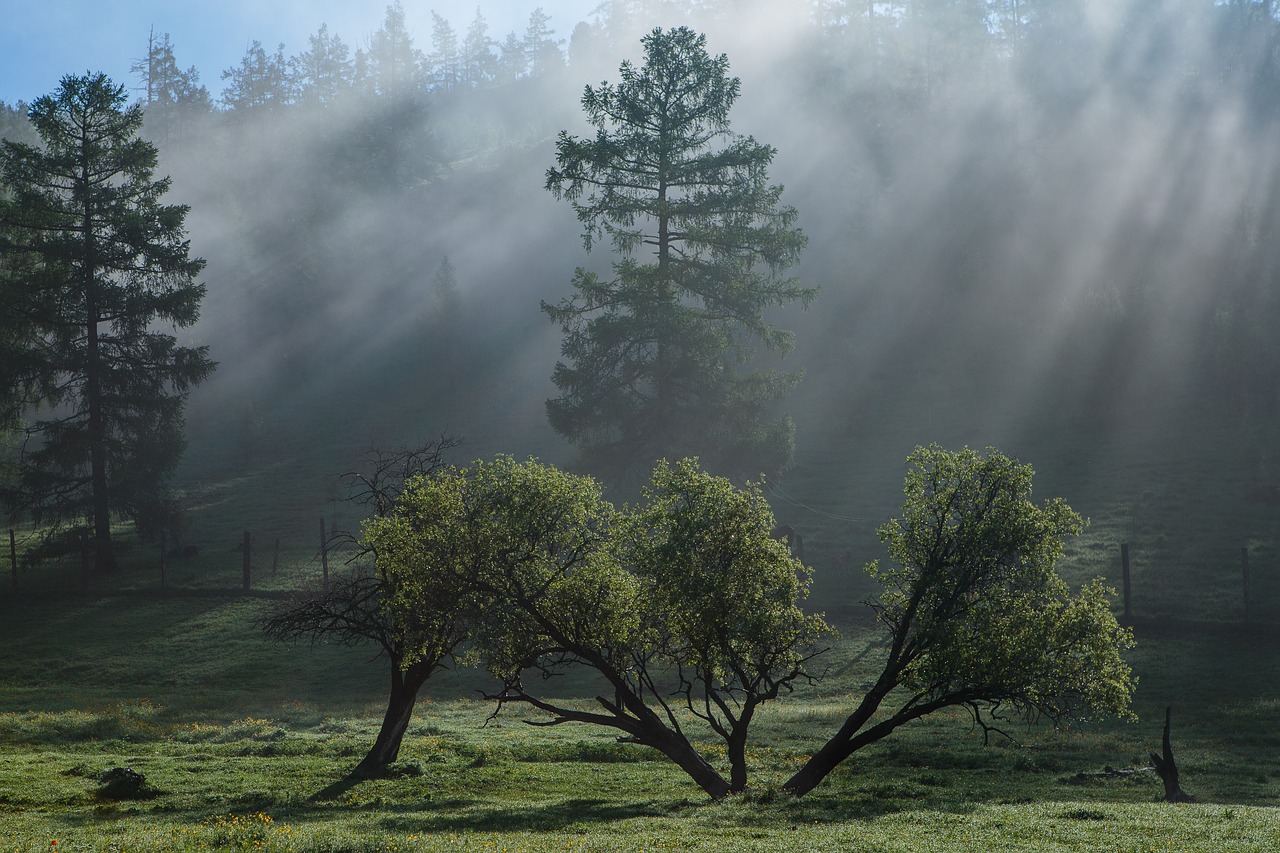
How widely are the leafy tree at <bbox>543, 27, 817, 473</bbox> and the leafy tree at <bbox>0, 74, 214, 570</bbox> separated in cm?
2158

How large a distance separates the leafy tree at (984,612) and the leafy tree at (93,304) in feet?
139

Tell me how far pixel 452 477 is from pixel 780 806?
1060 cm

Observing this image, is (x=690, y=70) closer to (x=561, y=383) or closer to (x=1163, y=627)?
(x=561, y=383)

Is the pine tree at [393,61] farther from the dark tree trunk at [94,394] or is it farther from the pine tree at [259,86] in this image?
the dark tree trunk at [94,394]

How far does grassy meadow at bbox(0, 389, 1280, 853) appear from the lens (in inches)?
645

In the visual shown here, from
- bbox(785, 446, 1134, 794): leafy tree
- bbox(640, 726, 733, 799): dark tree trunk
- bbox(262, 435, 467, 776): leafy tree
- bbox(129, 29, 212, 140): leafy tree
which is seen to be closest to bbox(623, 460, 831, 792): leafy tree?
bbox(640, 726, 733, 799): dark tree trunk

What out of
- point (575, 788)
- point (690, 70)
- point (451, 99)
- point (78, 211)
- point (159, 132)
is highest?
point (451, 99)

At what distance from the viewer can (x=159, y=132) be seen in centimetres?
15238

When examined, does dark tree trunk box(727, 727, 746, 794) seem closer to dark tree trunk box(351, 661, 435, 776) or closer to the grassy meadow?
the grassy meadow

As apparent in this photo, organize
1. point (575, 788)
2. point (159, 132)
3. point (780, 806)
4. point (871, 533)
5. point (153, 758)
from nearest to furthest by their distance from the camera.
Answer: point (780, 806), point (575, 788), point (153, 758), point (871, 533), point (159, 132)

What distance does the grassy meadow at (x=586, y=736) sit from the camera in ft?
53.8

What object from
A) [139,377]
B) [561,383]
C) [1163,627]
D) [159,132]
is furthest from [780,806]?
[159,132]

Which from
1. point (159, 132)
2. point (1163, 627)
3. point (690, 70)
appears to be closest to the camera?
point (1163, 627)

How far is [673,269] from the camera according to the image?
49219 millimetres
